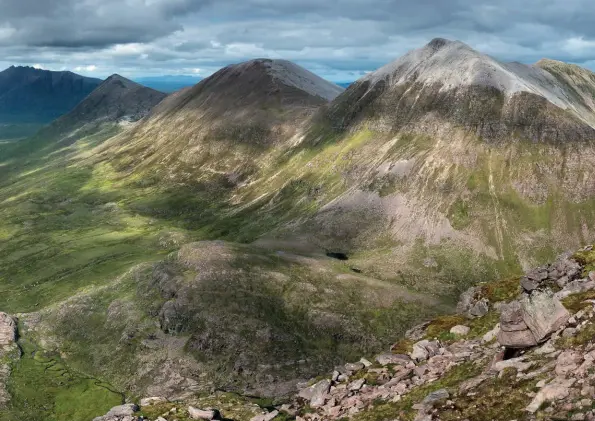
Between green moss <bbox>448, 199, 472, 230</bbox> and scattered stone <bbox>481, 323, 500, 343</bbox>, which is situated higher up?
scattered stone <bbox>481, 323, 500, 343</bbox>

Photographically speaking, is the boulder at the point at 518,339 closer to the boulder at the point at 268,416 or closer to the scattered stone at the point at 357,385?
the scattered stone at the point at 357,385

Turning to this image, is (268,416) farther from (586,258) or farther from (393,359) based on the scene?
(586,258)

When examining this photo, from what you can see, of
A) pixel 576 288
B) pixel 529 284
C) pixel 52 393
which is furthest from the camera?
pixel 52 393

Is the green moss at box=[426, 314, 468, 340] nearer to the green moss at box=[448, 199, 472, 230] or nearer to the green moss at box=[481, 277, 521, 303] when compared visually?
the green moss at box=[481, 277, 521, 303]

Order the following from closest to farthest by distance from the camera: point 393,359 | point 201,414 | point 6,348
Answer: point 393,359 → point 201,414 → point 6,348

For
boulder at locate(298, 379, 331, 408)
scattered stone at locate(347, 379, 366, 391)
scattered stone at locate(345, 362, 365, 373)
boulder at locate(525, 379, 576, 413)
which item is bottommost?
boulder at locate(298, 379, 331, 408)

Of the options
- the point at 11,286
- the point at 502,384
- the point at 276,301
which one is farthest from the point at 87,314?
the point at 502,384

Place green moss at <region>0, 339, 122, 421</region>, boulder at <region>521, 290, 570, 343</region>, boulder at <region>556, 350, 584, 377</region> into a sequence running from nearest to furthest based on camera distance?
boulder at <region>556, 350, 584, 377</region>, boulder at <region>521, 290, 570, 343</region>, green moss at <region>0, 339, 122, 421</region>

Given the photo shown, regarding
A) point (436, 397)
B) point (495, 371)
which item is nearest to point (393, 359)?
point (436, 397)

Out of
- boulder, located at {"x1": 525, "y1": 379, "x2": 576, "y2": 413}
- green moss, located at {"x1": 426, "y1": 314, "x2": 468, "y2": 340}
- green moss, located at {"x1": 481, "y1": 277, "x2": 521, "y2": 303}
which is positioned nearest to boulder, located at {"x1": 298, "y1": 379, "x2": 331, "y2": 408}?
green moss, located at {"x1": 426, "y1": 314, "x2": 468, "y2": 340}

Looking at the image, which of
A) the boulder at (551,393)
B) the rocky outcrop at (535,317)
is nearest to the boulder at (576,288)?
the rocky outcrop at (535,317)
